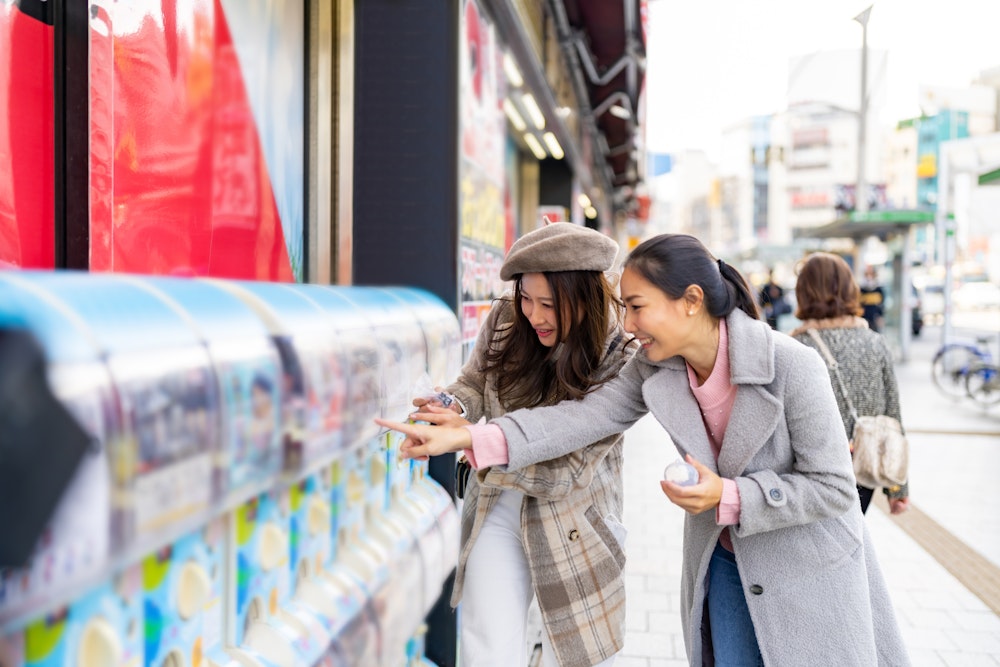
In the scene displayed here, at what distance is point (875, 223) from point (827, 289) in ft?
45.0

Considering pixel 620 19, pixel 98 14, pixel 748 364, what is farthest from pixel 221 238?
pixel 620 19

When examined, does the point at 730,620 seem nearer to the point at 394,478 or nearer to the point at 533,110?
the point at 394,478

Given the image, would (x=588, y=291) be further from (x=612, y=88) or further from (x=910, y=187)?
(x=910, y=187)

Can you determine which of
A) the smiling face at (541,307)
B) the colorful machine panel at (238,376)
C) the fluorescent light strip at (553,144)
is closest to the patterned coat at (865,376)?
the smiling face at (541,307)

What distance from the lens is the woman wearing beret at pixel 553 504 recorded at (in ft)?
7.52

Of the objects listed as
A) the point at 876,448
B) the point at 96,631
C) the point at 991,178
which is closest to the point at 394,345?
the point at 96,631

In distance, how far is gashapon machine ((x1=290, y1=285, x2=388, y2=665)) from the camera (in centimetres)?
188

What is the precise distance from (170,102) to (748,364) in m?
1.61

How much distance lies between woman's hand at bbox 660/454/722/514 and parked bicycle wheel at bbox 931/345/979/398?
11139 millimetres

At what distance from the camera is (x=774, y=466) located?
78.2 inches

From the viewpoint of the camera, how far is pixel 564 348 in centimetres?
235

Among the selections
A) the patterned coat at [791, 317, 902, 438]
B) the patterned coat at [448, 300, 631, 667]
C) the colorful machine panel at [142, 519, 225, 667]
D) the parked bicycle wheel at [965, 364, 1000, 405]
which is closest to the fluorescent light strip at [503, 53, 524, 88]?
the patterned coat at [791, 317, 902, 438]

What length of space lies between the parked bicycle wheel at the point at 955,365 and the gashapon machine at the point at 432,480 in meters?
10.7

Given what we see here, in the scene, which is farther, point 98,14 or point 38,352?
point 98,14
